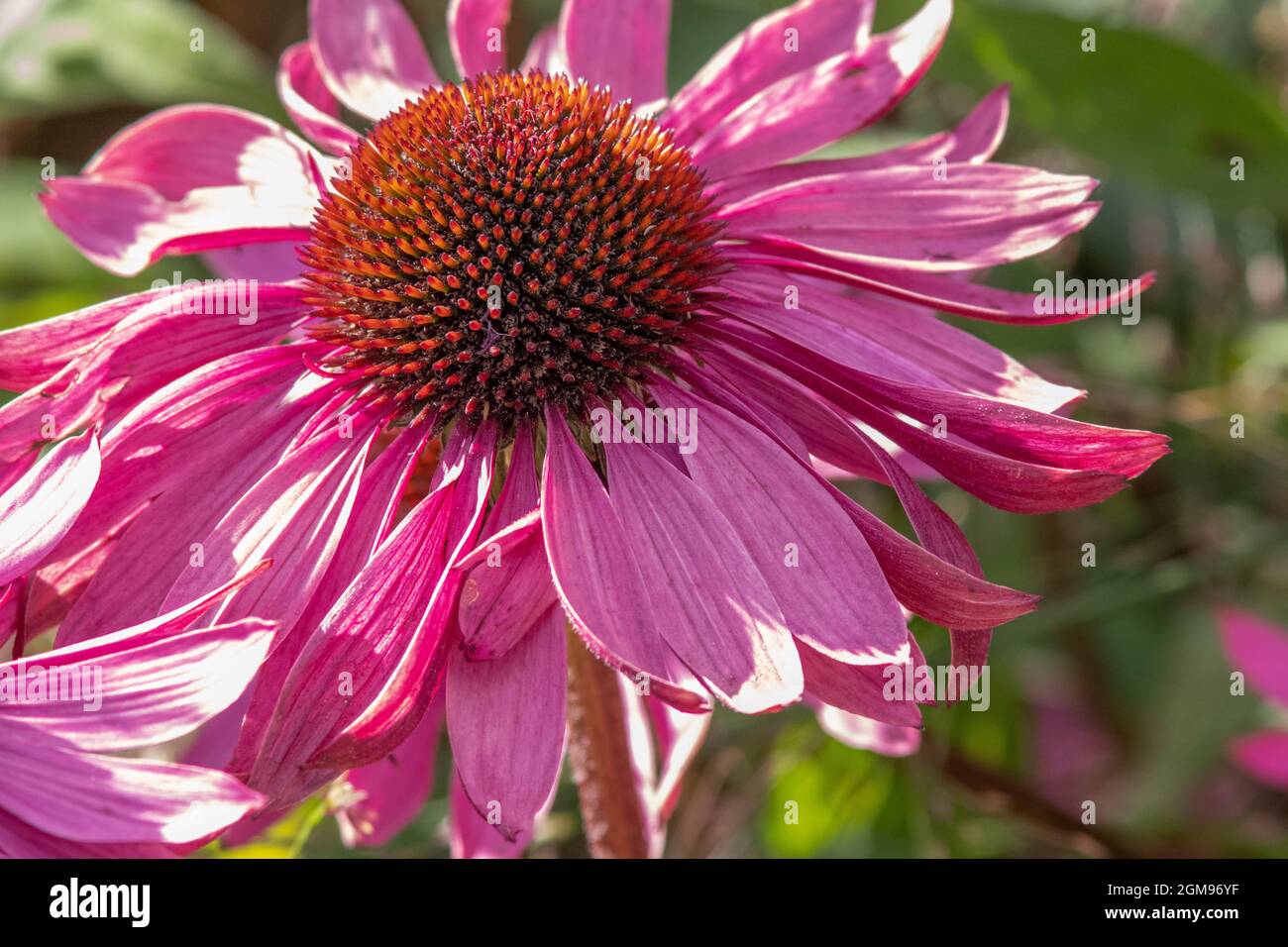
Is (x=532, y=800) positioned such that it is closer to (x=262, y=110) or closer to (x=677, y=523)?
(x=677, y=523)

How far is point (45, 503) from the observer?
811 millimetres

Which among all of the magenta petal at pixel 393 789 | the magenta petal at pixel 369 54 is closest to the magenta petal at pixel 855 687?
the magenta petal at pixel 393 789

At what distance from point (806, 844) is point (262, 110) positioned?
42.7 inches

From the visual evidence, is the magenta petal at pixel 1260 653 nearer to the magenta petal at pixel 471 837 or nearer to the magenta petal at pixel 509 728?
the magenta petal at pixel 471 837

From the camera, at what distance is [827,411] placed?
0.92 m

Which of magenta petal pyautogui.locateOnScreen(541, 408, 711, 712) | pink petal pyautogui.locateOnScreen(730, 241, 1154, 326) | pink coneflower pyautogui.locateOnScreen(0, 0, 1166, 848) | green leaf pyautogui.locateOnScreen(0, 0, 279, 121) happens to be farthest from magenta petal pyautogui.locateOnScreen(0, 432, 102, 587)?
green leaf pyautogui.locateOnScreen(0, 0, 279, 121)

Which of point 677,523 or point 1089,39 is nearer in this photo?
point 677,523

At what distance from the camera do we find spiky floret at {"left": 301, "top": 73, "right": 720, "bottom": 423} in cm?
93

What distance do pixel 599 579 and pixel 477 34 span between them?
0.64 meters

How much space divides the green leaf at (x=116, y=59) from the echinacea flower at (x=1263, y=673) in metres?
1.30

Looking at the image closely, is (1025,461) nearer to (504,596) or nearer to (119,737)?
(504,596)

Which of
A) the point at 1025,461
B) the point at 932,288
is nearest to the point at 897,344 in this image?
the point at 932,288

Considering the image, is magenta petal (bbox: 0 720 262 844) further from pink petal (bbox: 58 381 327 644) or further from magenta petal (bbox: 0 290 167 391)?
magenta petal (bbox: 0 290 167 391)

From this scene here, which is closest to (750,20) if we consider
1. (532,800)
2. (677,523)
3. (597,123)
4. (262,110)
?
(262,110)
